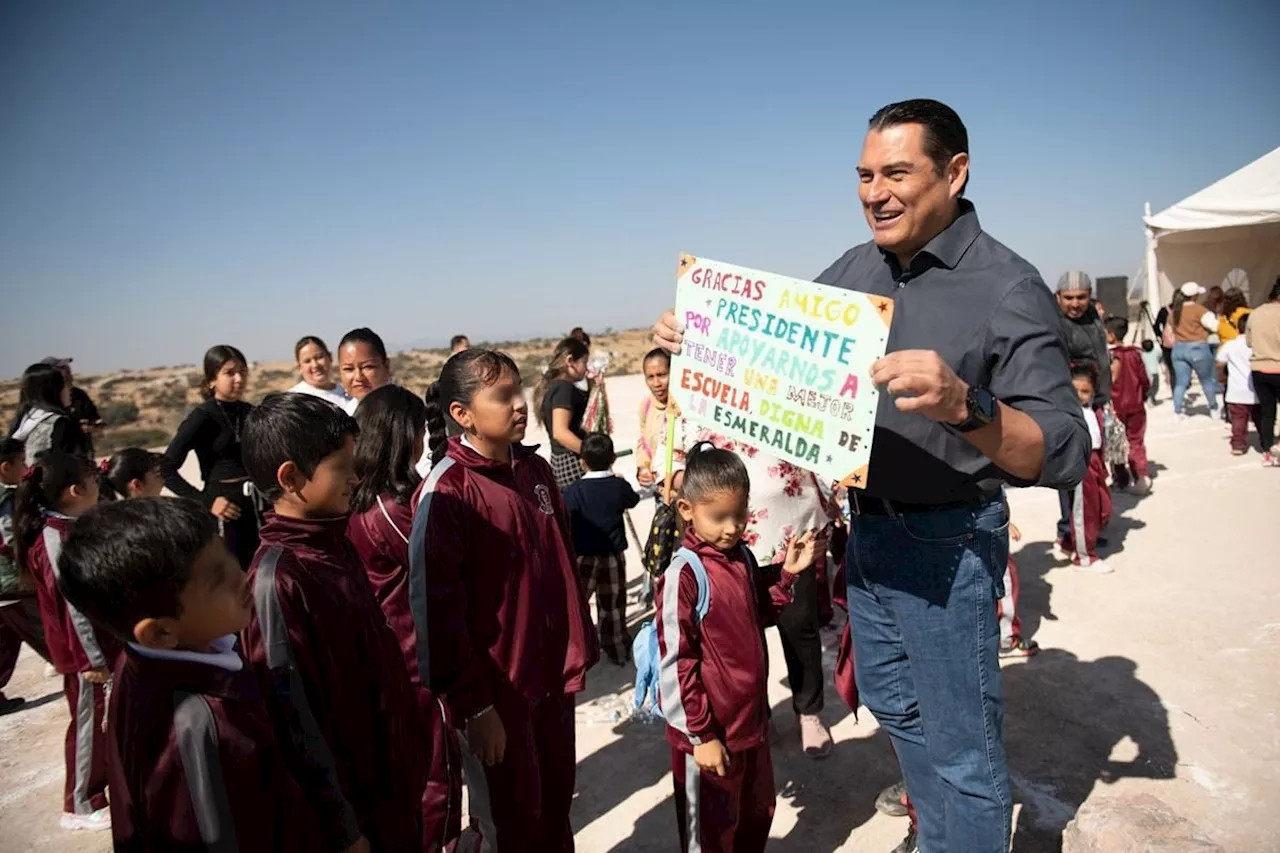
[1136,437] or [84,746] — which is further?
[1136,437]

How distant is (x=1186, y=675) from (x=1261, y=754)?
819 mm

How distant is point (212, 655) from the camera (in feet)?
5.57

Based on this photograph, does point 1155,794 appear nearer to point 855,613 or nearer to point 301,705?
point 855,613

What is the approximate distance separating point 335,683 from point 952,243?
7.65 feet

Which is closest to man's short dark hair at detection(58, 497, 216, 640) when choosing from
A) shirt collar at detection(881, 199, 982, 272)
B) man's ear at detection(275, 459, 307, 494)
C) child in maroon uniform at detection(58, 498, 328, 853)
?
child in maroon uniform at detection(58, 498, 328, 853)

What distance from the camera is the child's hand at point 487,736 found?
248 centimetres

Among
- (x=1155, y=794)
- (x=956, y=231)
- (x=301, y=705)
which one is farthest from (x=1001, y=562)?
(x=301, y=705)

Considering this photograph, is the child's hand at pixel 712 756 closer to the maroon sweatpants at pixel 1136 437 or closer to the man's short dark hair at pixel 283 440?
the man's short dark hair at pixel 283 440

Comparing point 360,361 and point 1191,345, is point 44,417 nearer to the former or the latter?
point 360,361

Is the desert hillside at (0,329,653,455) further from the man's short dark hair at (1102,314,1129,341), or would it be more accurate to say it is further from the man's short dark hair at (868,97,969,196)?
the man's short dark hair at (868,97,969,196)

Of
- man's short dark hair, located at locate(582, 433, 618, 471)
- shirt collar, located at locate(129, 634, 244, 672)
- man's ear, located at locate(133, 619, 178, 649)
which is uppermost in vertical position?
man's ear, located at locate(133, 619, 178, 649)

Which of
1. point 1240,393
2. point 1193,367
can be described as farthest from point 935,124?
point 1193,367

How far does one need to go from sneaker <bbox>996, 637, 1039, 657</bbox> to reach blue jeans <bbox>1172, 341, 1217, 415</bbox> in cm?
972

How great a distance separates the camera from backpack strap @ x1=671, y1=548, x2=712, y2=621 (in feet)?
8.98
